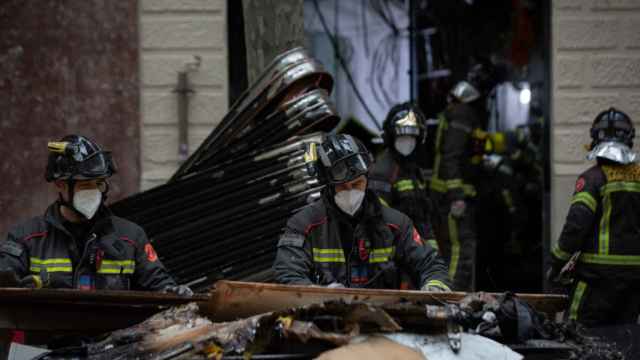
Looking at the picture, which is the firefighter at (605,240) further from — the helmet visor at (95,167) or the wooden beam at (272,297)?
the helmet visor at (95,167)

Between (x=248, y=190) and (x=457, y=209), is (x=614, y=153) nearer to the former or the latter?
(x=248, y=190)

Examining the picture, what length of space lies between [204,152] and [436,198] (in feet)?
9.05

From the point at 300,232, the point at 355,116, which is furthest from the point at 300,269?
the point at 355,116

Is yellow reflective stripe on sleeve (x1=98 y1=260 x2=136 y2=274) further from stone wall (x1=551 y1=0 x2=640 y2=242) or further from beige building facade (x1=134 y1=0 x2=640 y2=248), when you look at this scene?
stone wall (x1=551 y1=0 x2=640 y2=242)

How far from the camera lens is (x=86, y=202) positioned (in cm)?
493

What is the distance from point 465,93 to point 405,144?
1.76 m

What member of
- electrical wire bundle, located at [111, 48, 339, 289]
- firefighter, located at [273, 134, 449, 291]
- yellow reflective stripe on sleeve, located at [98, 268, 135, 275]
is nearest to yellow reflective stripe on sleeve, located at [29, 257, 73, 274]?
yellow reflective stripe on sleeve, located at [98, 268, 135, 275]

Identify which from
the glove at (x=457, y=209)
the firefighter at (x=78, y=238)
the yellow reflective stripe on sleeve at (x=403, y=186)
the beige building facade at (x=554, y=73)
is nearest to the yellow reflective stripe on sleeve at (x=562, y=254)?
the yellow reflective stripe on sleeve at (x=403, y=186)

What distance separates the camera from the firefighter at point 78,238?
489cm

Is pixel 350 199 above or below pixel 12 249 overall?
above

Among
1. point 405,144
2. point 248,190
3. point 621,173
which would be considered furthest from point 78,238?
point 621,173

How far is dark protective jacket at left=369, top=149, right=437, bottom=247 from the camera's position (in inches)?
297

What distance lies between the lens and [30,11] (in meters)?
7.91

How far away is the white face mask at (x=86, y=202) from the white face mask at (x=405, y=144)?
320cm
